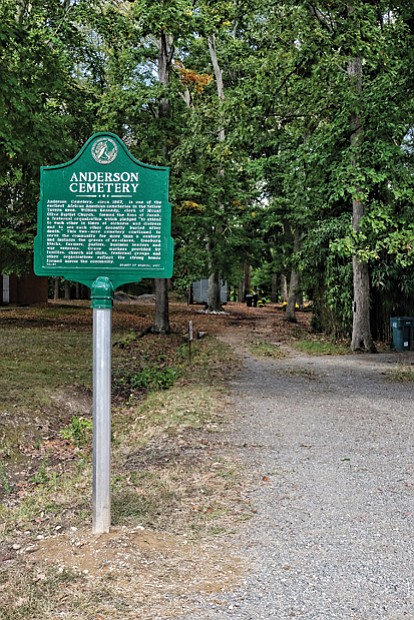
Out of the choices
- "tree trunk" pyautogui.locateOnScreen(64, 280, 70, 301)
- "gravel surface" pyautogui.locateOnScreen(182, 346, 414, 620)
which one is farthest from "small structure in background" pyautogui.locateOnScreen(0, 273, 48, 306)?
"gravel surface" pyautogui.locateOnScreen(182, 346, 414, 620)

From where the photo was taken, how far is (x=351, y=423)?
8586 mm

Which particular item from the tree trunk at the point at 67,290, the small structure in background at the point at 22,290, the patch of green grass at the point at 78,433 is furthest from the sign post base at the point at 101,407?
the tree trunk at the point at 67,290

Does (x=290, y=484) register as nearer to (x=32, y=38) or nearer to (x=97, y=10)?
(x=32, y=38)

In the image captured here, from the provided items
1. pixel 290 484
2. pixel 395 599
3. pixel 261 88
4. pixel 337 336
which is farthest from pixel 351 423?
pixel 337 336

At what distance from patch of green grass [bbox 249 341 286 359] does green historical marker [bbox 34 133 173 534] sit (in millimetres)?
11766

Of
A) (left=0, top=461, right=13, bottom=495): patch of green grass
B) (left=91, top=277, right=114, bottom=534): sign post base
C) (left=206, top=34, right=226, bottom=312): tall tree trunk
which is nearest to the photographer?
(left=91, top=277, right=114, bottom=534): sign post base

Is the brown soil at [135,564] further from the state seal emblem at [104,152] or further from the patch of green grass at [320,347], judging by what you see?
the patch of green grass at [320,347]

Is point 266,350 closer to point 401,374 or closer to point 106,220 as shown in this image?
point 401,374

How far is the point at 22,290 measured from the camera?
3062 centimetres

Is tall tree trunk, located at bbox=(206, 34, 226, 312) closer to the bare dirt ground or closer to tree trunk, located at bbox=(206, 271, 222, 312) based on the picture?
tree trunk, located at bbox=(206, 271, 222, 312)

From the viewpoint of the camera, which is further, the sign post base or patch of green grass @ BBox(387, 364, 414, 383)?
patch of green grass @ BBox(387, 364, 414, 383)

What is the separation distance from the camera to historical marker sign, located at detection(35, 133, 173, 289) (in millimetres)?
4816

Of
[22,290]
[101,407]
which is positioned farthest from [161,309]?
[101,407]

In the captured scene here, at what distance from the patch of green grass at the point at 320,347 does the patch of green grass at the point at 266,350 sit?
0.68 metres
